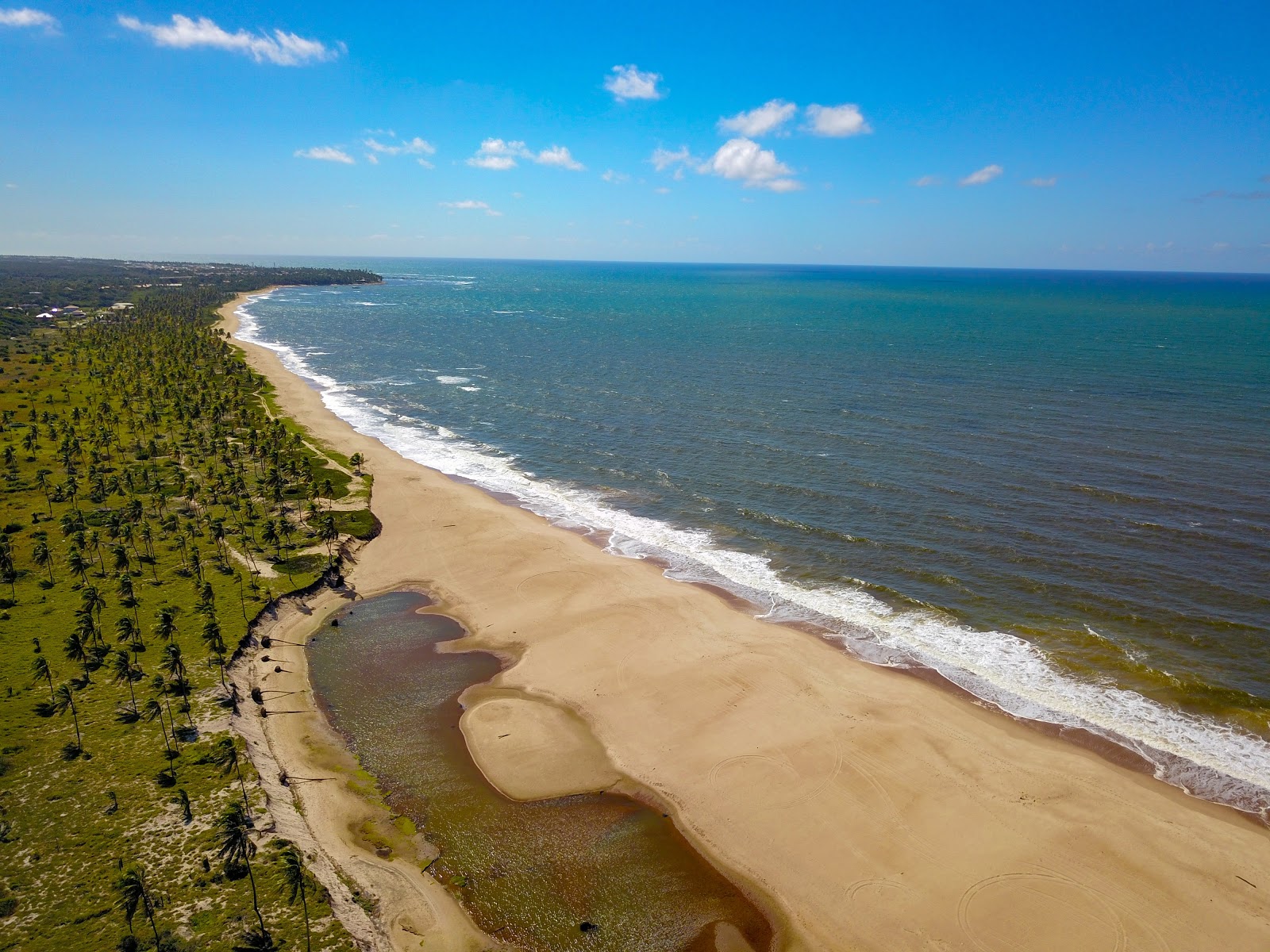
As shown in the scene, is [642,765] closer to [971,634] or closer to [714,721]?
[714,721]

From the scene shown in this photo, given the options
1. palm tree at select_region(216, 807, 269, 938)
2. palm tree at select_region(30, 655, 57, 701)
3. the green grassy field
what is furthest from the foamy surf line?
palm tree at select_region(30, 655, 57, 701)

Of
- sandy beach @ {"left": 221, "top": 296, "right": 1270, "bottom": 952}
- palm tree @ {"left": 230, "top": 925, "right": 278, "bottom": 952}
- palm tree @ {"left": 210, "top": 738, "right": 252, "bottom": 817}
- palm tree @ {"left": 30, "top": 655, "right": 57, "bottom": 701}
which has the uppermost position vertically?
palm tree @ {"left": 30, "top": 655, "right": 57, "bottom": 701}

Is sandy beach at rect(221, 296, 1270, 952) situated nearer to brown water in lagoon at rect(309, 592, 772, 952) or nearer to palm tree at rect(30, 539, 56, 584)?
brown water in lagoon at rect(309, 592, 772, 952)

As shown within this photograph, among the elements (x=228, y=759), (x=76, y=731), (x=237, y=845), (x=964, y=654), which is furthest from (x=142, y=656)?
(x=964, y=654)

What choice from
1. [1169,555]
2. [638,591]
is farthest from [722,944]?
[1169,555]

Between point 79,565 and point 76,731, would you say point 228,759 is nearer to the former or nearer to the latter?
point 76,731
